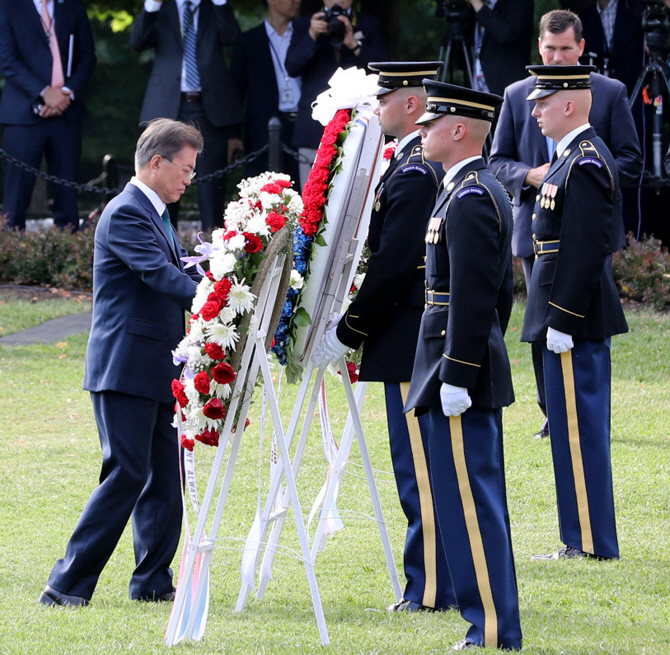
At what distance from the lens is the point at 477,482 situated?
4.64m

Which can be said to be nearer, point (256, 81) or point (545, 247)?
point (545, 247)

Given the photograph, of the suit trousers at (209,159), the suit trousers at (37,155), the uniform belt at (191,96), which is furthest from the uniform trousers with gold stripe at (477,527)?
the suit trousers at (37,155)

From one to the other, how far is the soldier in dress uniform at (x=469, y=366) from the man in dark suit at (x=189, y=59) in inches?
342

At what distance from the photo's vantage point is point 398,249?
5.20 metres

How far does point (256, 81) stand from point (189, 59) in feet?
2.98

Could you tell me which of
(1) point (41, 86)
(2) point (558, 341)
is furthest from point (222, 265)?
(1) point (41, 86)

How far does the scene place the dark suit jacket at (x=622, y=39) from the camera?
1270 cm

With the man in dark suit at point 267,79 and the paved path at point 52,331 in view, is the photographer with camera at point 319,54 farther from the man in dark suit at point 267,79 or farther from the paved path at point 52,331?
the paved path at point 52,331

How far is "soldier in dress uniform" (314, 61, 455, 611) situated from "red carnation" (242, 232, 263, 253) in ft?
2.05

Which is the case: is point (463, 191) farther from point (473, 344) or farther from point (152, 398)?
point (152, 398)

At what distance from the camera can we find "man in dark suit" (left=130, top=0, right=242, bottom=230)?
13.2 meters

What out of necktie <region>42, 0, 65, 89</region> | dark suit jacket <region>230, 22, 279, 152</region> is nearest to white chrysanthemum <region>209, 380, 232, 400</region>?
dark suit jacket <region>230, 22, 279, 152</region>

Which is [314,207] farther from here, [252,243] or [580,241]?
[580,241]

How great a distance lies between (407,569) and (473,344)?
4.24 ft
